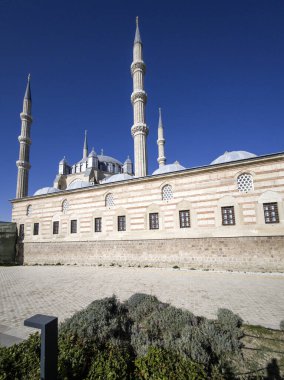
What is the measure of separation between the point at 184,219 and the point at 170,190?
241cm

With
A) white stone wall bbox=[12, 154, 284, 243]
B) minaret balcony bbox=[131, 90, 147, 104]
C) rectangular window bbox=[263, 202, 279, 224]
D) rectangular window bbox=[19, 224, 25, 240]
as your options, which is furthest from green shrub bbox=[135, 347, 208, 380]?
rectangular window bbox=[19, 224, 25, 240]

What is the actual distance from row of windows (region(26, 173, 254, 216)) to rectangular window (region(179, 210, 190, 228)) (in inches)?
57.9

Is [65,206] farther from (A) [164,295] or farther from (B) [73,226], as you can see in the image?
(A) [164,295]

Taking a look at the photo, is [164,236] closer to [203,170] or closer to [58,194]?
[203,170]

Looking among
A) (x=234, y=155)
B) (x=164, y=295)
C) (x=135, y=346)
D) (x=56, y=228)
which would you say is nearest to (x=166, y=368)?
(x=135, y=346)

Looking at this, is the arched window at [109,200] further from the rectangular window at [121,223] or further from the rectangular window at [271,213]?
the rectangular window at [271,213]

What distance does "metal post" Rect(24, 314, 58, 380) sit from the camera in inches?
78.1

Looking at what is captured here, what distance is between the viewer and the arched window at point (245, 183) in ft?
44.2

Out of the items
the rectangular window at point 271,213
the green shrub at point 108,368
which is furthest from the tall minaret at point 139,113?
the green shrub at point 108,368

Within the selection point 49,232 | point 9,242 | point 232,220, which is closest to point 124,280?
point 232,220

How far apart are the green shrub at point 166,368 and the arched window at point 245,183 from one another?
41.3 feet

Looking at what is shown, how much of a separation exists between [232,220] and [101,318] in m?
11.3

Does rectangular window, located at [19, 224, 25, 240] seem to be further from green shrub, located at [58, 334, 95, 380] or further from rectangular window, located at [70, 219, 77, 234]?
green shrub, located at [58, 334, 95, 380]

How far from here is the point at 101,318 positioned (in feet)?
14.6
